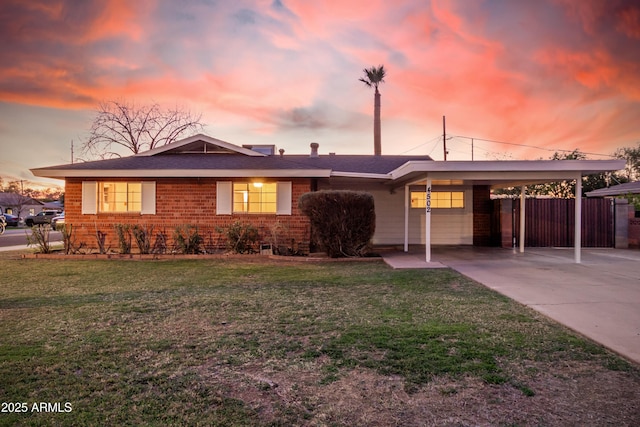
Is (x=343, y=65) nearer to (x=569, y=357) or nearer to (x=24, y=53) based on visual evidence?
(x=24, y=53)

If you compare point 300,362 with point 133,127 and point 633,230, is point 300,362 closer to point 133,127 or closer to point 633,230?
point 633,230

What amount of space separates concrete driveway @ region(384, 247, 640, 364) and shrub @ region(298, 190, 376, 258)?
1068 mm

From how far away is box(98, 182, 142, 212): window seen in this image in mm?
12305

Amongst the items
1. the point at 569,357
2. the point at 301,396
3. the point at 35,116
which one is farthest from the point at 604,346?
the point at 35,116

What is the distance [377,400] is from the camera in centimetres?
262

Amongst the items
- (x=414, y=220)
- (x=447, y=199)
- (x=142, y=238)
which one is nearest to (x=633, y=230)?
(x=447, y=199)

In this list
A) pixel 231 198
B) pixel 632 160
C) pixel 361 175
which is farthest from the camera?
pixel 632 160

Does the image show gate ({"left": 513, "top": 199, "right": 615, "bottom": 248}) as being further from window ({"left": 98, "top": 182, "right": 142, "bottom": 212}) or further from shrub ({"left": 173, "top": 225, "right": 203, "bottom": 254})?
window ({"left": 98, "top": 182, "right": 142, "bottom": 212})

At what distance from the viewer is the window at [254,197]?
12084 mm

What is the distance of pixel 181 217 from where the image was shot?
474 inches

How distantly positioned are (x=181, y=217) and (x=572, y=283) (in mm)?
10895

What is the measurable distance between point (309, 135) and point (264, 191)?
11.4 meters

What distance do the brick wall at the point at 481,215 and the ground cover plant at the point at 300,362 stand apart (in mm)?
9459

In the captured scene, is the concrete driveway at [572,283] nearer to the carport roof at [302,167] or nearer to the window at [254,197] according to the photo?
the carport roof at [302,167]
